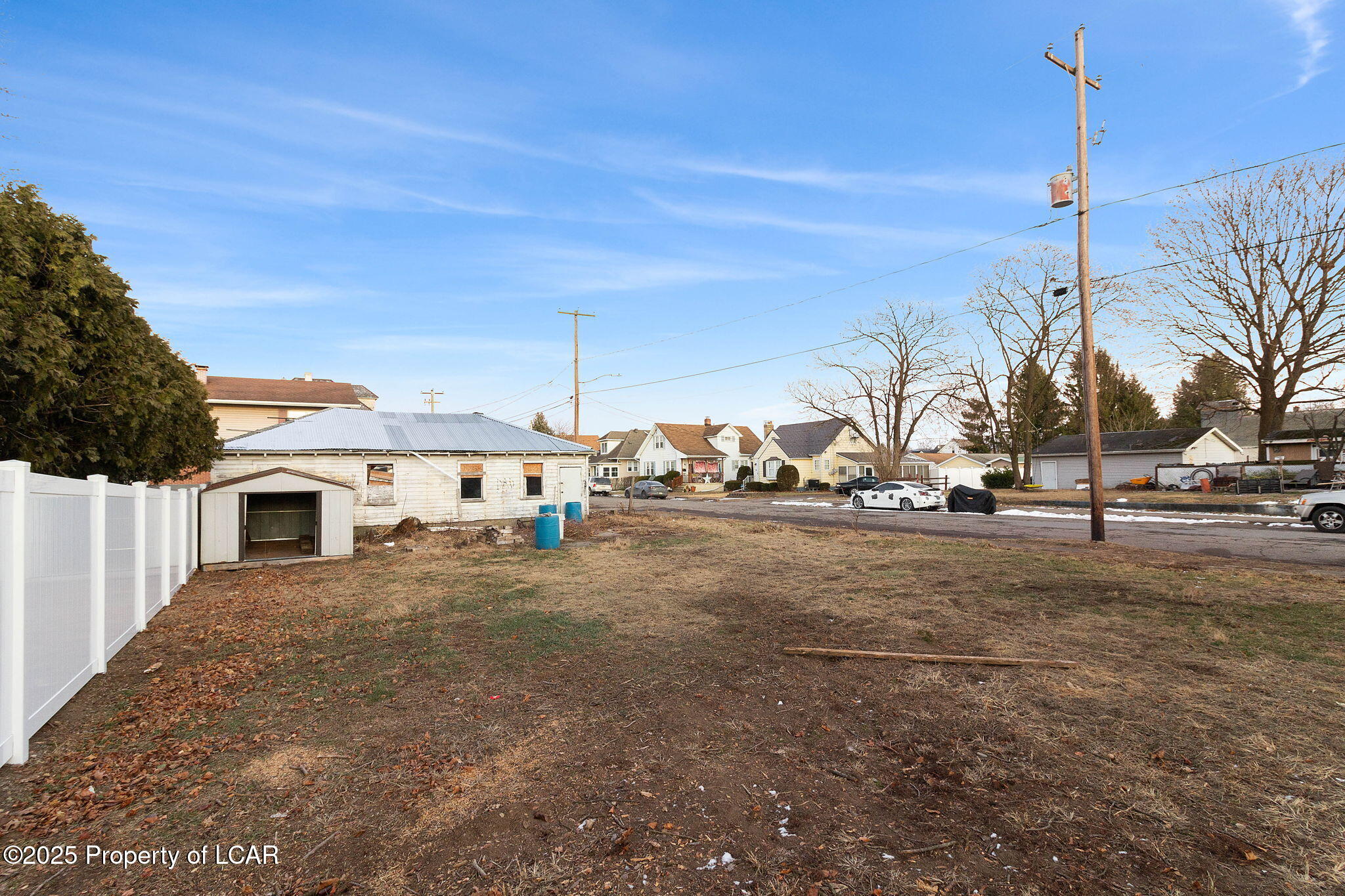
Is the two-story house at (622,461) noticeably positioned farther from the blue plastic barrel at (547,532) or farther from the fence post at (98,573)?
the fence post at (98,573)

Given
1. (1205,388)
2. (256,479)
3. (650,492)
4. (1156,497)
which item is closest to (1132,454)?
(1205,388)

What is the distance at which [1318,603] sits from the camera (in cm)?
786

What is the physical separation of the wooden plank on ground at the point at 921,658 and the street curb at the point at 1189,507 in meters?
21.7

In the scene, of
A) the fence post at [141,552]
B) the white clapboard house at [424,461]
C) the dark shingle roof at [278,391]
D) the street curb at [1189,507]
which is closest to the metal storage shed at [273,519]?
the white clapboard house at [424,461]

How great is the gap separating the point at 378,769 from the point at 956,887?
137 inches

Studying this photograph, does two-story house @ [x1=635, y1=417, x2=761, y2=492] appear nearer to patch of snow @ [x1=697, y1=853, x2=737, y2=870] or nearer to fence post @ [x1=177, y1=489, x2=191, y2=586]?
fence post @ [x1=177, y1=489, x2=191, y2=586]

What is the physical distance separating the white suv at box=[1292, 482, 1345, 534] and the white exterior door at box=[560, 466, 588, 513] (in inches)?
850

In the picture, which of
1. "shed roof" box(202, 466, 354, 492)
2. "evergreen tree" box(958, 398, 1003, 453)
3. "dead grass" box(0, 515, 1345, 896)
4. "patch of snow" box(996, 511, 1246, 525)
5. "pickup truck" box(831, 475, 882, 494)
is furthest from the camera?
"evergreen tree" box(958, 398, 1003, 453)

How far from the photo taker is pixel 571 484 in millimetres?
23328

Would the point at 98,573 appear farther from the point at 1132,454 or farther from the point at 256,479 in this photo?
the point at 1132,454

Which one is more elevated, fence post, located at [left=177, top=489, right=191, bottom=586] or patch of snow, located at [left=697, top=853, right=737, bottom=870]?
fence post, located at [left=177, top=489, right=191, bottom=586]

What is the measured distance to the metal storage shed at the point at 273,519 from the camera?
1334cm

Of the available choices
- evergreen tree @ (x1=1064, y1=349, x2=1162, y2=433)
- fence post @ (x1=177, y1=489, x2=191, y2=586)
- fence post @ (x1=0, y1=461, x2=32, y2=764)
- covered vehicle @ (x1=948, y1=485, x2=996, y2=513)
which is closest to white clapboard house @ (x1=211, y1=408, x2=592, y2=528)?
fence post @ (x1=177, y1=489, x2=191, y2=586)

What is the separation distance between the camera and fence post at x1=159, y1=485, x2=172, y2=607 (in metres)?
8.84
